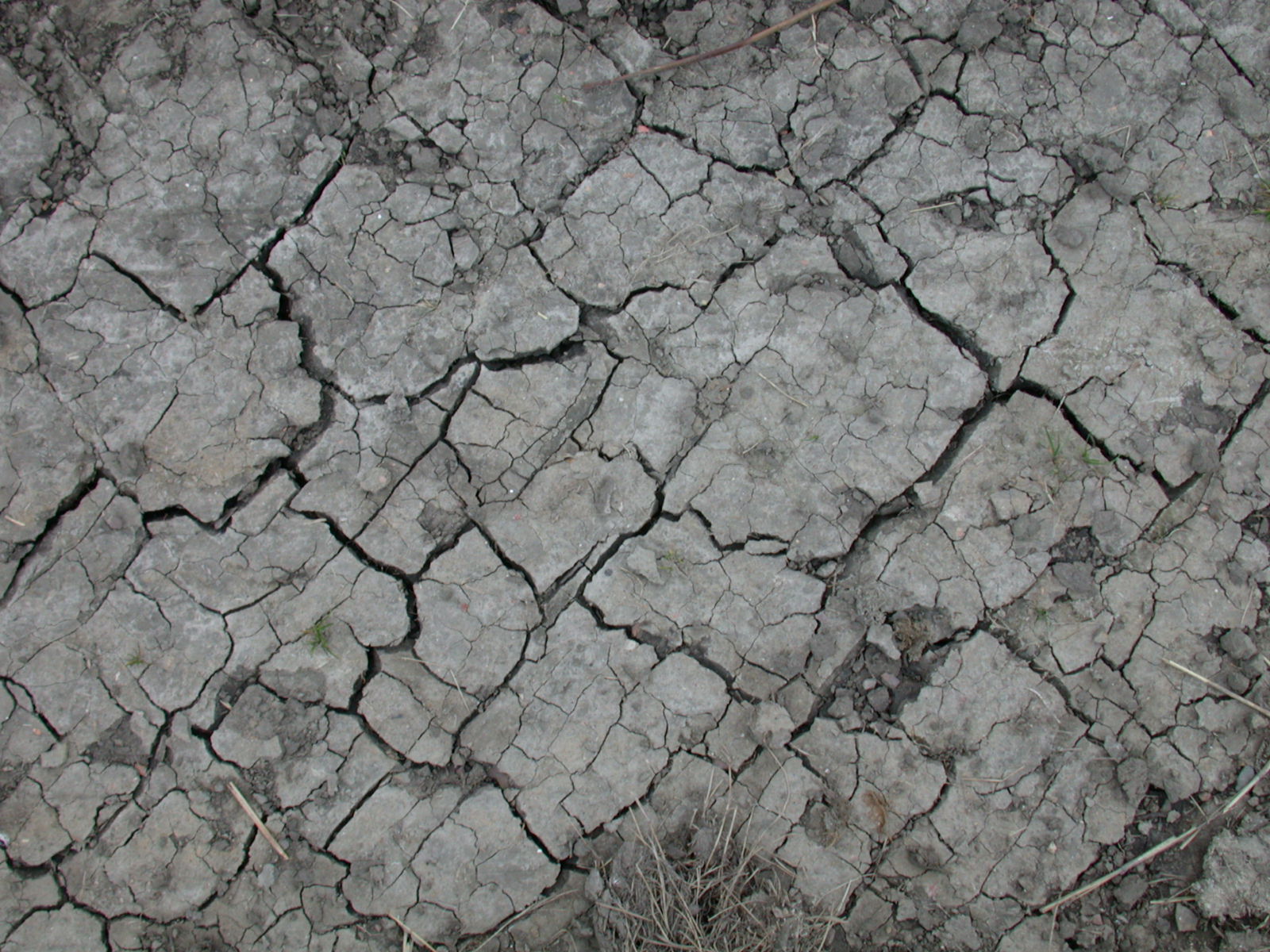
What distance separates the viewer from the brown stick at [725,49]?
2.70 metres

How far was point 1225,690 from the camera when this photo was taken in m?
2.50

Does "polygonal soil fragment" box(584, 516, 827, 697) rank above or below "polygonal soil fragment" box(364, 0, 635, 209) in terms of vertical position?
below

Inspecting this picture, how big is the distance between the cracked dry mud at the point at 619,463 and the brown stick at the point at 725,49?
0.11 feet

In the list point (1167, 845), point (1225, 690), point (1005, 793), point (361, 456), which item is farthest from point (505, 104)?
point (1167, 845)

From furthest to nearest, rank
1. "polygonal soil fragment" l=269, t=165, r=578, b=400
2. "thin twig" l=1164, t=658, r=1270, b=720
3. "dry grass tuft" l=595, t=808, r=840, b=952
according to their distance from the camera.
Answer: "polygonal soil fragment" l=269, t=165, r=578, b=400
"thin twig" l=1164, t=658, r=1270, b=720
"dry grass tuft" l=595, t=808, r=840, b=952

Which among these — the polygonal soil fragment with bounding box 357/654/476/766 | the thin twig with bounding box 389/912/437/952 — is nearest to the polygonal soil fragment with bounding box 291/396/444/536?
the polygonal soil fragment with bounding box 357/654/476/766

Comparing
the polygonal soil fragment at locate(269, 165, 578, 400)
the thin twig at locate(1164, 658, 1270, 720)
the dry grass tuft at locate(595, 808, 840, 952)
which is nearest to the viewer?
the dry grass tuft at locate(595, 808, 840, 952)

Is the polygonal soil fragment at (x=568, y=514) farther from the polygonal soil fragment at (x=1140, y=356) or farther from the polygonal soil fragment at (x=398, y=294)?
the polygonal soil fragment at (x=1140, y=356)

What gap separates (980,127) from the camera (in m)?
2.71

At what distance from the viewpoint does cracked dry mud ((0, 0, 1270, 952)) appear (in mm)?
2443

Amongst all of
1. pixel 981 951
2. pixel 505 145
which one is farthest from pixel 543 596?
pixel 981 951

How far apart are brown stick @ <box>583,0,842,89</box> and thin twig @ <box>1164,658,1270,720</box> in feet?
7.57

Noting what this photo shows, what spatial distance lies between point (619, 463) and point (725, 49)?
1.39 metres

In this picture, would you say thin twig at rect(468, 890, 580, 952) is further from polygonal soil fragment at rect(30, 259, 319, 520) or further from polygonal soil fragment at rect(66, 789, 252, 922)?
polygonal soil fragment at rect(30, 259, 319, 520)
